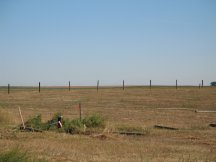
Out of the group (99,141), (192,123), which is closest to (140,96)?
(192,123)

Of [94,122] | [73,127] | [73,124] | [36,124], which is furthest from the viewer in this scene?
[94,122]

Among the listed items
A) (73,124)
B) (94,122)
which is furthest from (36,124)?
(94,122)

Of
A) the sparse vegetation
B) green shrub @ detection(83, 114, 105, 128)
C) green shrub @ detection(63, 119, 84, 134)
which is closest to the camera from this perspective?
green shrub @ detection(63, 119, 84, 134)

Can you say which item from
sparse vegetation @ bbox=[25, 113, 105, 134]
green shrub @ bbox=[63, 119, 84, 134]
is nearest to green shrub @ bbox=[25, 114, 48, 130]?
sparse vegetation @ bbox=[25, 113, 105, 134]

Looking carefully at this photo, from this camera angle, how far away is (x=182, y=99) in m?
45.0

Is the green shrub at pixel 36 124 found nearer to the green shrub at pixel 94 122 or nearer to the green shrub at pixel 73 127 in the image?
the green shrub at pixel 73 127

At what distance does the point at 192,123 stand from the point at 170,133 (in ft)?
16.1

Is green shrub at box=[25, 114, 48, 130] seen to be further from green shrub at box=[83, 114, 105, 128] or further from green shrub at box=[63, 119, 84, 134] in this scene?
green shrub at box=[83, 114, 105, 128]

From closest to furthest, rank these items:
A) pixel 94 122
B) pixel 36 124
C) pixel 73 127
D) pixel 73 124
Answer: pixel 73 127, pixel 73 124, pixel 36 124, pixel 94 122

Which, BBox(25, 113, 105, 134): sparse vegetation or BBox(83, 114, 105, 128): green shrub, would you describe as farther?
BBox(83, 114, 105, 128): green shrub

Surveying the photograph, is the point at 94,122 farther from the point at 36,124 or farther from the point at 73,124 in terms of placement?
the point at 36,124

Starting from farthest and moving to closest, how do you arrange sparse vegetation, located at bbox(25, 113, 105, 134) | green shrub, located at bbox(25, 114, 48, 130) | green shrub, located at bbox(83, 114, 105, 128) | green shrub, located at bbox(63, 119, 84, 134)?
1. green shrub, located at bbox(83, 114, 105, 128)
2. green shrub, located at bbox(25, 114, 48, 130)
3. sparse vegetation, located at bbox(25, 113, 105, 134)
4. green shrub, located at bbox(63, 119, 84, 134)

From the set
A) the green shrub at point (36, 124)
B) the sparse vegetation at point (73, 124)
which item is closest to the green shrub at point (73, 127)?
the sparse vegetation at point (73, 124)

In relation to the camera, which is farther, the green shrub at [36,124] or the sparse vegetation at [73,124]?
the green shrub at [36,124]
